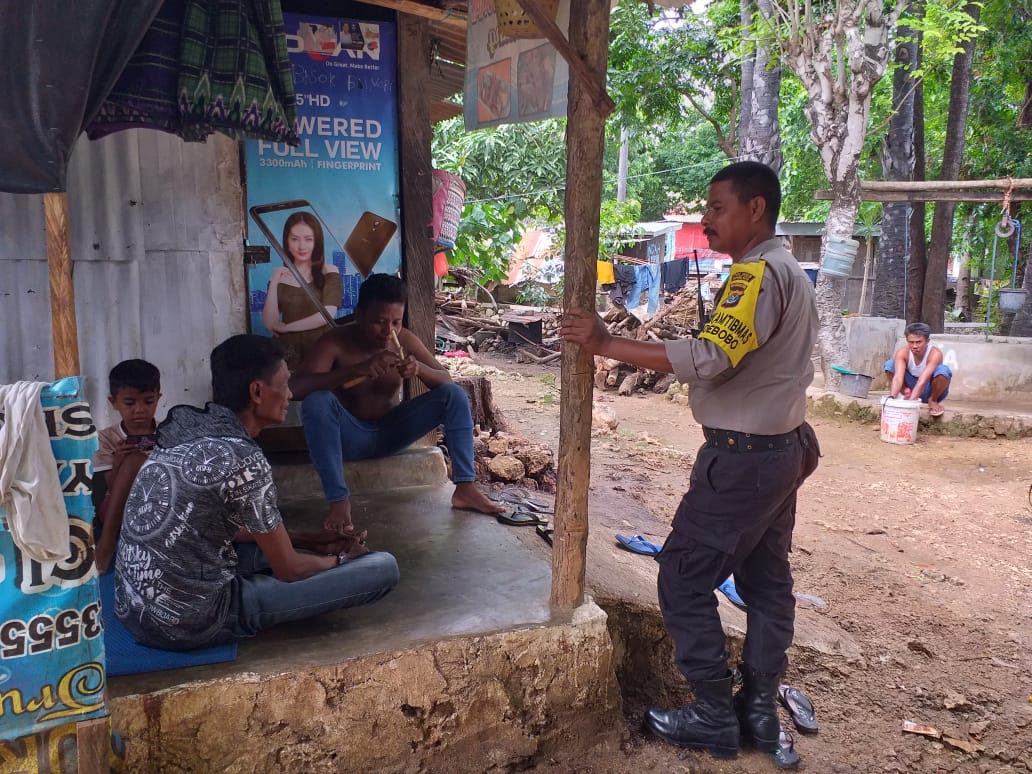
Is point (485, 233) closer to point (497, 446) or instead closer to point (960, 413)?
point (497, 446)

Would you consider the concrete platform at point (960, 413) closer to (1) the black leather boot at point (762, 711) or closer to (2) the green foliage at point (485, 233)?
(2) the green foliage at point (485, 233)

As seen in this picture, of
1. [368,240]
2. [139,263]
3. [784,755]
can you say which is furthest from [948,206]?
[139,263]

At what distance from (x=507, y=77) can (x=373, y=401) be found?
1855 millimetres

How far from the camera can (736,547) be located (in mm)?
2648

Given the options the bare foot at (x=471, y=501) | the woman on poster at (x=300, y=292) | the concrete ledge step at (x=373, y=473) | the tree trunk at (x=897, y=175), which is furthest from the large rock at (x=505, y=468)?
the tree trunk at (x=897, y=175)

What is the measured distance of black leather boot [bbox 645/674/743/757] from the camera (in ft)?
9.14

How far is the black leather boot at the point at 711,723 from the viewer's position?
9.14ft

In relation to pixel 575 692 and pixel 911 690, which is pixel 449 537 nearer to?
pixel 575 692

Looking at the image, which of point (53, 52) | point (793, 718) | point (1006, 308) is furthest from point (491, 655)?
point (1006, 308)

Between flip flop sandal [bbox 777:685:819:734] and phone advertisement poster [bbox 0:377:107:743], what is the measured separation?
2481 millimetres

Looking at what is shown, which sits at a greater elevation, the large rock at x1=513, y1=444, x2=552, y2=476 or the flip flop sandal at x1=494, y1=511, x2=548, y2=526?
the flip flop sandal at x1=494, y1=511, x2=548, y2=526

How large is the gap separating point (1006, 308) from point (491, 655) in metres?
9.69

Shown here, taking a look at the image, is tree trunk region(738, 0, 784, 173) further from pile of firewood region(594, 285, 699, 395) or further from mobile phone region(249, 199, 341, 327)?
mobile phone region(249, 199, 341, 327)

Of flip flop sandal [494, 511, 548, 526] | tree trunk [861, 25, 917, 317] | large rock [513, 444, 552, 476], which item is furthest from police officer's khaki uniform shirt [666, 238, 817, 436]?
tree trunk [861, 25, 917, 317]
